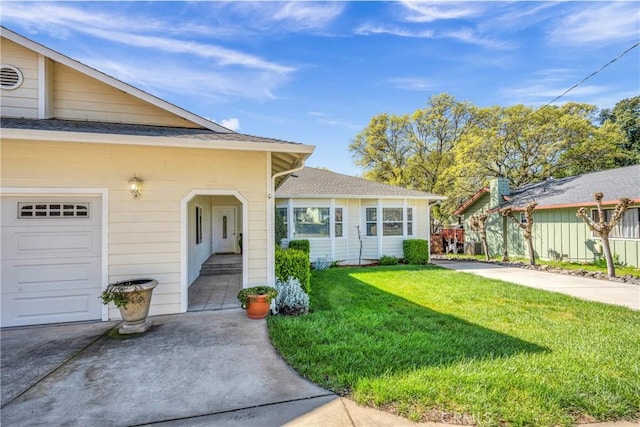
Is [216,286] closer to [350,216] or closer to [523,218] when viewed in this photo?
[350,216]

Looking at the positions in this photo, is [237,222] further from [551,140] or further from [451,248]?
[551,140]

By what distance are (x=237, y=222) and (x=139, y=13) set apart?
25.3 feet

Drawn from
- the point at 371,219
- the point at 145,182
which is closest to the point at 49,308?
the point at 145,182

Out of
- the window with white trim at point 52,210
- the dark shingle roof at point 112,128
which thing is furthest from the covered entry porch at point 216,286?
the dark shingle roof at point 112,128

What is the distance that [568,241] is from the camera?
450 inches

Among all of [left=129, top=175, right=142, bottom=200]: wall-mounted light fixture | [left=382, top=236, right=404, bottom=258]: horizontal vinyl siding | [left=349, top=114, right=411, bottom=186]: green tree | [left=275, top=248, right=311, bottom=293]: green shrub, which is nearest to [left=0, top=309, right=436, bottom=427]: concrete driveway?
[left=275, top=248, right=311, bottom=293]: green shrub

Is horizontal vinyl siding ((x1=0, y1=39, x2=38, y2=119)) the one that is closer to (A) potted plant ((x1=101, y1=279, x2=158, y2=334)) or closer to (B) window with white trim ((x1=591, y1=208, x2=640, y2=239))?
(A) potted plant ((x1=101, y1=279, x2=158, y2=334))

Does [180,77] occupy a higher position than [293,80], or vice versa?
[293,80]

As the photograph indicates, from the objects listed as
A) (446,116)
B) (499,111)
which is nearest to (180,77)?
(446,116)

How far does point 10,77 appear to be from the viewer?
5082 mm

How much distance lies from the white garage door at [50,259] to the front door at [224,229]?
23.9 ft

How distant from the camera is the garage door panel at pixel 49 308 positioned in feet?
14.2

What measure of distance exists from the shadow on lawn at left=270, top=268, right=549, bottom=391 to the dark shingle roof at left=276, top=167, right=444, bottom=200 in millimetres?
6201

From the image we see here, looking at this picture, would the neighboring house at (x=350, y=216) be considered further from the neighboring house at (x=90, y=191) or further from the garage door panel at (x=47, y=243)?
the garage door panel at (x=47, y=243)
